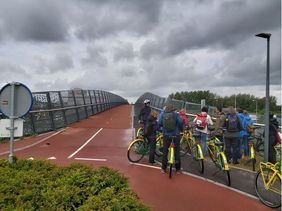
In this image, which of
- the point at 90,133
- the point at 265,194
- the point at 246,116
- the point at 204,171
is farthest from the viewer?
the point at 90,133

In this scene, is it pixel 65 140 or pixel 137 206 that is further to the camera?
pixel 65 140

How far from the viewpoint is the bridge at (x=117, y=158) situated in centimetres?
825

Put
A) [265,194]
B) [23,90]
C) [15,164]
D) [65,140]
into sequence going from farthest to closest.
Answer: [65,140] → [265,194] → [23,90] → [15,164]

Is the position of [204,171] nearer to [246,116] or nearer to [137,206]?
[246,116]

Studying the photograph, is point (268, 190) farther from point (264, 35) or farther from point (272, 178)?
point (264, 35)

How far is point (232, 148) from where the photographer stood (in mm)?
12430

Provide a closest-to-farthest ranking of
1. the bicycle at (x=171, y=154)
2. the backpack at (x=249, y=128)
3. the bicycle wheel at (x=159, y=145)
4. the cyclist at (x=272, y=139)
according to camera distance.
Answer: the bicycle at (x=171, y=154)
the cyclist at (x=272, y=139)
the bicycle wheel at (x=159, y=145)
the backpack at (x=249, y=128)

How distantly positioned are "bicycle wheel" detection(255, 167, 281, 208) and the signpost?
4.94 m

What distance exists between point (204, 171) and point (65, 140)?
316 inches

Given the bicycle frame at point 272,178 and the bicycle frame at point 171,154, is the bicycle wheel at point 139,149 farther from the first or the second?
the bicycle frame at point 272,178

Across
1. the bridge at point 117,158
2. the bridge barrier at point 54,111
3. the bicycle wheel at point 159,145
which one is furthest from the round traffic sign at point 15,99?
the bridge barrier at point 54,111

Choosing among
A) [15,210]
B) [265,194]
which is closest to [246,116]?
[265,194]

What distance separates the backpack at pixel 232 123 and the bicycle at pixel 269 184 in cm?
381

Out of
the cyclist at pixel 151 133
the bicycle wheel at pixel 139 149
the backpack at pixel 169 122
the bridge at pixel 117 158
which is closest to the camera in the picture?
the bridge at pixel 117 158
